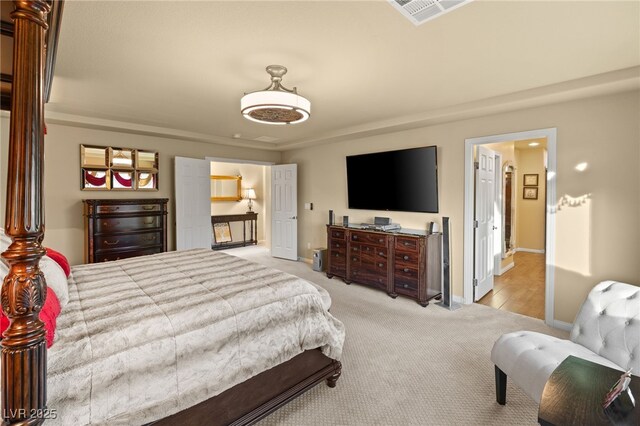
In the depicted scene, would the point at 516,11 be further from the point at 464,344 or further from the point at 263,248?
the point at 263,248

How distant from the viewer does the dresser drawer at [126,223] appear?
13.6 feet

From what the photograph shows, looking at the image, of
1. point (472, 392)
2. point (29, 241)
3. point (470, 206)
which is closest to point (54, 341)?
point (29, 241)

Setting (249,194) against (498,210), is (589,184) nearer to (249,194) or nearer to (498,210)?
(498,210)

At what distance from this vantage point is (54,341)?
136 centimetres

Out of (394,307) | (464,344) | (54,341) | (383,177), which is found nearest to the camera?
(54,341)

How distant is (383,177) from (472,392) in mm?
3180

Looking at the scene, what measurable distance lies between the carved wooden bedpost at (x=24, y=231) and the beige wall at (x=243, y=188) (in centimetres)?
701

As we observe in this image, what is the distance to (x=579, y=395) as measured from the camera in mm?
1285

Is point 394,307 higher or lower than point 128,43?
lower

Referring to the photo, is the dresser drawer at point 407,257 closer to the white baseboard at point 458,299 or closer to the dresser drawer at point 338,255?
the white baseboard at point 458,299

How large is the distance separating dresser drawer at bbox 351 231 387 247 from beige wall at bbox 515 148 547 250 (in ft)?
15.9

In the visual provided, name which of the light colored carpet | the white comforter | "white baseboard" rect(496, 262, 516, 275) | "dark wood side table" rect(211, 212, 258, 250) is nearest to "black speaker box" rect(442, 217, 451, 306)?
the light colored carpet

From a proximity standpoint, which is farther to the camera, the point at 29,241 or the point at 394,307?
the point at 394,307

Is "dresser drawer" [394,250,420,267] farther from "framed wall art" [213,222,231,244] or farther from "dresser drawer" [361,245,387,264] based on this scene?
"framed wall art" [213,222,231,244]
